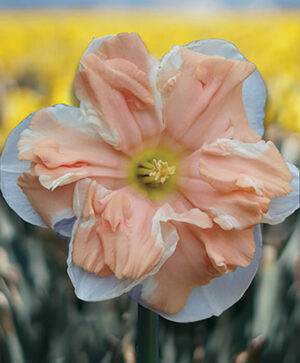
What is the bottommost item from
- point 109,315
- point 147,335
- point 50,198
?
point 109,315

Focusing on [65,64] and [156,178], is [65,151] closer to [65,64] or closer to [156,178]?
[156,178]

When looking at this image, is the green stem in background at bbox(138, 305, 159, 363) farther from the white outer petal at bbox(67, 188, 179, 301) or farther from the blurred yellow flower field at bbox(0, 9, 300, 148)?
the blurred yellow flower field at bbox(0, 9, 300, 148)

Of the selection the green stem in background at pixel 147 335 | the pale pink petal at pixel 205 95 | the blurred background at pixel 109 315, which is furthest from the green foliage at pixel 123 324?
the pale pink petal at pixel 205 95

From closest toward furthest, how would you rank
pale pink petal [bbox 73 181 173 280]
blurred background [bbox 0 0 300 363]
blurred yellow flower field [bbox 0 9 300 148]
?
pale pink petal [bbox 73 181 173 280] < blurred background [bbox 0 0 300 363] < blurred yellow flower field [bbox 0 9 300 148]

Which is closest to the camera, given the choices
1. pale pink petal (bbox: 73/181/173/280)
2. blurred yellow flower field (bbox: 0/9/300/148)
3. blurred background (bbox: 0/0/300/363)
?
pale pink petal (bbox: 73/181/173/280)

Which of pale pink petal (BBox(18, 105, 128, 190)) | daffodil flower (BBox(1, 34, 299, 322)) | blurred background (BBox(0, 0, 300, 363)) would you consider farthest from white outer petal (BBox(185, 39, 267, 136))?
blurred background (BBox(0, 0, 300, 363))

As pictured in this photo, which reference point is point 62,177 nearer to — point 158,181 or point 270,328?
point 158,181

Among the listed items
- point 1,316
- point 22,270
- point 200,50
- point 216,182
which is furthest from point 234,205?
point 22,270

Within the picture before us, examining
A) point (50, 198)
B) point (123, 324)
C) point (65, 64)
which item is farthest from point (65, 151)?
point (65, 64)
